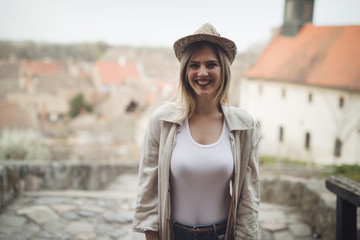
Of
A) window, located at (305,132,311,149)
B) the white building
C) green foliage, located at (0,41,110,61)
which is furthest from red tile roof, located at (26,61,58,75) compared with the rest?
window, located at (305,132,311,149)

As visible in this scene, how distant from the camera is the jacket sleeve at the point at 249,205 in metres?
1.70

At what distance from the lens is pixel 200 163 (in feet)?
5.20

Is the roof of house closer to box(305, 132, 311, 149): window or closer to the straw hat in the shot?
box(305, 132, 311, 149): window

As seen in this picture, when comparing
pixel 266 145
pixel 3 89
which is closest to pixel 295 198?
pixel 266 145

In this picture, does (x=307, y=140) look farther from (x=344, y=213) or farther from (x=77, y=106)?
(x=77, y=106)

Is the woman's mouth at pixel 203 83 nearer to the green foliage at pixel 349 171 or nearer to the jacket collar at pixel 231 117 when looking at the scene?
the jacket collar at pixel 231 117

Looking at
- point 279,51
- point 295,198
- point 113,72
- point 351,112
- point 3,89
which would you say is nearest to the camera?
point 295,198

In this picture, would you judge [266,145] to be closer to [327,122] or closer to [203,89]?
[327,122]

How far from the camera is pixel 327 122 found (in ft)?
54.6

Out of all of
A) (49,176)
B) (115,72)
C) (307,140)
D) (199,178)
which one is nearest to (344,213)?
(199,178)

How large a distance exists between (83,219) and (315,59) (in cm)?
1942

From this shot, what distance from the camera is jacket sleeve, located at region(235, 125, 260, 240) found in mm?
1704

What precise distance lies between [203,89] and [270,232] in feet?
7.51

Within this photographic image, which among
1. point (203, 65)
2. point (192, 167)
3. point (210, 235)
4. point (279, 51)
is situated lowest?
point (210, 235)
